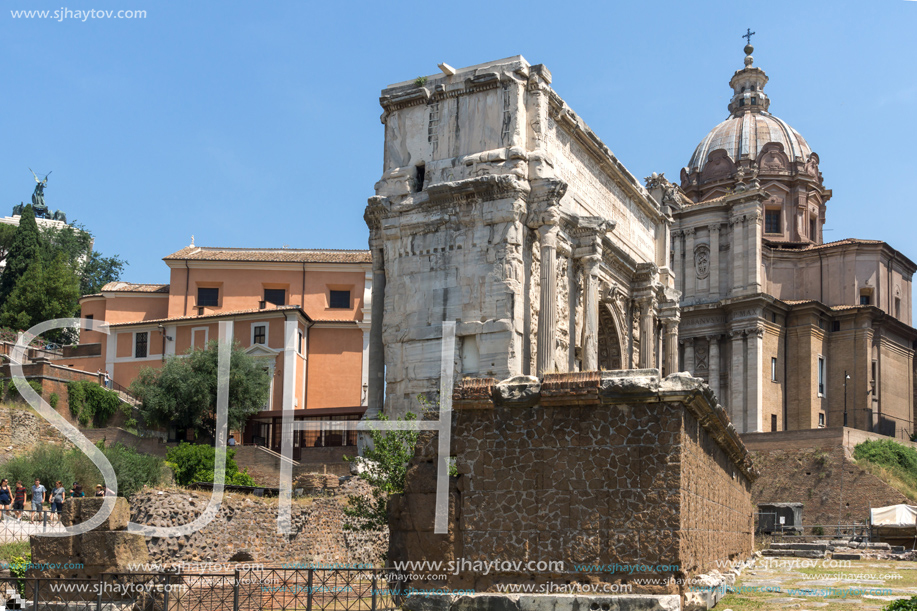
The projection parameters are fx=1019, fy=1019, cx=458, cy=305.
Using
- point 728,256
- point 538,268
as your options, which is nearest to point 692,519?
point 538,268

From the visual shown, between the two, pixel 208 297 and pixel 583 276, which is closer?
pixel 583 276

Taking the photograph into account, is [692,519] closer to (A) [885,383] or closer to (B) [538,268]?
(B) [538,268]

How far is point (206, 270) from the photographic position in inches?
1790

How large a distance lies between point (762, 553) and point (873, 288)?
29064mm

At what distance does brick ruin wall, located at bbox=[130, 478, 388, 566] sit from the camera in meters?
19.9

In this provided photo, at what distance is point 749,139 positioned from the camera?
58156 millimetres

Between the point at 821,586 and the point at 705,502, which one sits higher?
the point at 705,502

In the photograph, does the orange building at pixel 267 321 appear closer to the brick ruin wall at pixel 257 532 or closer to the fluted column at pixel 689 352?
the brick ruin wall at pixel 257 532

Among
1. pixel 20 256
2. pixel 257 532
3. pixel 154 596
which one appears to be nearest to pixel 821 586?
pixel 154 596

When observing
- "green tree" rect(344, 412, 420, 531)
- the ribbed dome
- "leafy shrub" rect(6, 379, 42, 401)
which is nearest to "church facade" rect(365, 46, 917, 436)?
the ribbed dome

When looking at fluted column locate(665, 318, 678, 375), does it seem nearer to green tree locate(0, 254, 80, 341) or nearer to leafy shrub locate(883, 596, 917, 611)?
leafy shrub locate(883, 596, 917, 611)

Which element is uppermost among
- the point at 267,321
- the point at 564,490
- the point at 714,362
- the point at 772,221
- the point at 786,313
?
the point at 772,221

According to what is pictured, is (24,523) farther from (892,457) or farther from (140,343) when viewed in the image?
(892,457)

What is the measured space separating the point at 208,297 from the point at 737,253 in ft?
83.2
